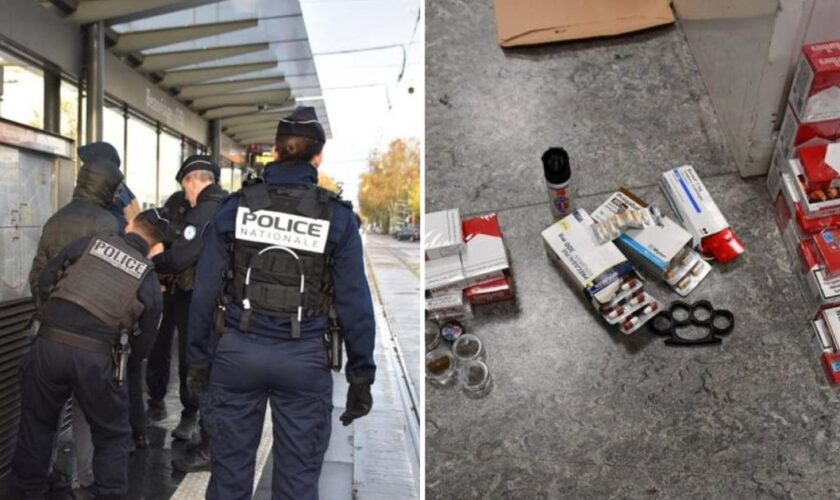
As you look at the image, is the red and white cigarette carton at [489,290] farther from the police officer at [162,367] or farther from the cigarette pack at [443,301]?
the police officer at [162,367]

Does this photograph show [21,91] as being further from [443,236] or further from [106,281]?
[443,236]

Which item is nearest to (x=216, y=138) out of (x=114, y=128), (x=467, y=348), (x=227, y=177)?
(x=227, y=177)

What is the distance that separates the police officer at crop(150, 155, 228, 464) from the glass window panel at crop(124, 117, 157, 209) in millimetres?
133

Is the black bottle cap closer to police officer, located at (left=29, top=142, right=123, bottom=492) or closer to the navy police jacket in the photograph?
the navy police jacket

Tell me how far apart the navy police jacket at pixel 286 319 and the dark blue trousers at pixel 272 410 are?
51mm

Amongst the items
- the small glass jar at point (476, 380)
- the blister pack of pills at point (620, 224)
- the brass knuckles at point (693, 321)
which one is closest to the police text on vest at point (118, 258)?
the small glass jar at point (476, 380)

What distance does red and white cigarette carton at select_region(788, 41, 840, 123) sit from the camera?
1632 millimetres

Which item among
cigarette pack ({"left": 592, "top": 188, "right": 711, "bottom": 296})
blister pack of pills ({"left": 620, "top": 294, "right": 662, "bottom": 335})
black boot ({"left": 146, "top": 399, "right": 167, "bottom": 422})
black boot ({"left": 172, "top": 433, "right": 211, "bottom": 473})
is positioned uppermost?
cigarette pack ({"left": 592, "top": 188, "right": 711, "bottom": 296})

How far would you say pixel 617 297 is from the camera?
1850mm

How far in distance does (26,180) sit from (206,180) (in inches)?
19.7

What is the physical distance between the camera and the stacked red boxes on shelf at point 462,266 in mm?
1865

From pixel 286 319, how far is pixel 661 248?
122 cm

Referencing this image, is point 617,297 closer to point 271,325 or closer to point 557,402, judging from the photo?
point 557,402

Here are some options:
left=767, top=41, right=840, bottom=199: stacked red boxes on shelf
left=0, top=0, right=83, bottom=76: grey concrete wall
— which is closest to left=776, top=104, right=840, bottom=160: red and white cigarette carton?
left=767, top=41, right=840, bottom=199: stacked red boxes on shelf
